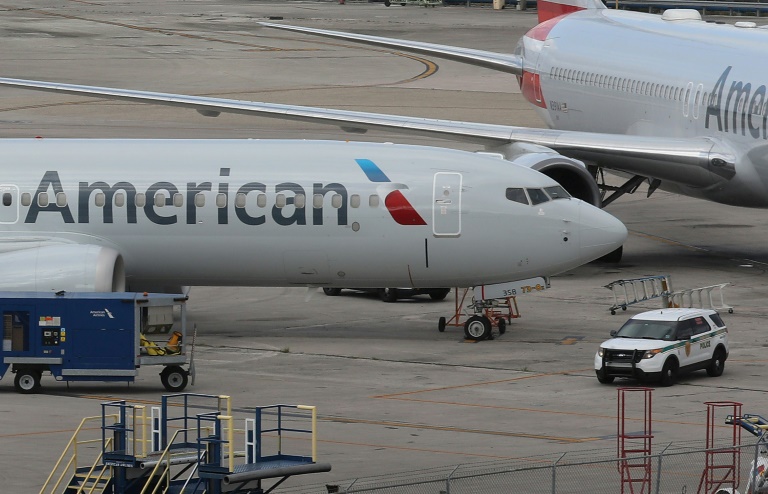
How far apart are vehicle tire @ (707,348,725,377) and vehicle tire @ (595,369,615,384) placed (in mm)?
2245

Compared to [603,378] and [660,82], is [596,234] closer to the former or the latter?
[603,378]

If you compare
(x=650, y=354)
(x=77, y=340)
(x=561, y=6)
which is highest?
(x=561, y=6)

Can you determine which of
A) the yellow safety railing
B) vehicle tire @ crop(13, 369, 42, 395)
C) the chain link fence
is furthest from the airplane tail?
the yellow safety railing

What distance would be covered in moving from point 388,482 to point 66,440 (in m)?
5.94

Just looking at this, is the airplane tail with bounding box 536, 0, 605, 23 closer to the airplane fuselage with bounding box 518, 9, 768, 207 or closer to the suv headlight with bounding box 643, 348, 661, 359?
the airplane fuselage with bounding box 518, 9, 768, 207

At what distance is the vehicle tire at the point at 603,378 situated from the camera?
99.1 ft

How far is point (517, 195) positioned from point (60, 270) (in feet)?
32.9

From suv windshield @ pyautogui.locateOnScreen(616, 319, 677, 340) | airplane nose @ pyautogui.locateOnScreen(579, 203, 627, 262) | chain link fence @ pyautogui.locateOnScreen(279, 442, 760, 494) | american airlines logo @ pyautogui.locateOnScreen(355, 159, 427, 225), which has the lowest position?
chain link fence @ pyautogui.locateOnScreen(279, 442, 760, 494)

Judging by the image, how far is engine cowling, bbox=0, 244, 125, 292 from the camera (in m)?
32.8

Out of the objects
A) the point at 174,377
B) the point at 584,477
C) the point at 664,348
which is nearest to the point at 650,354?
the point at 664,348

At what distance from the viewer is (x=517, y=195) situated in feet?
114

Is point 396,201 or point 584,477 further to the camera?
point 396,201

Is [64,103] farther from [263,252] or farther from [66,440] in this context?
[66,440]

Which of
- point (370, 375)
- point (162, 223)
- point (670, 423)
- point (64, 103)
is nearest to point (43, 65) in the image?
point (64, 103)
